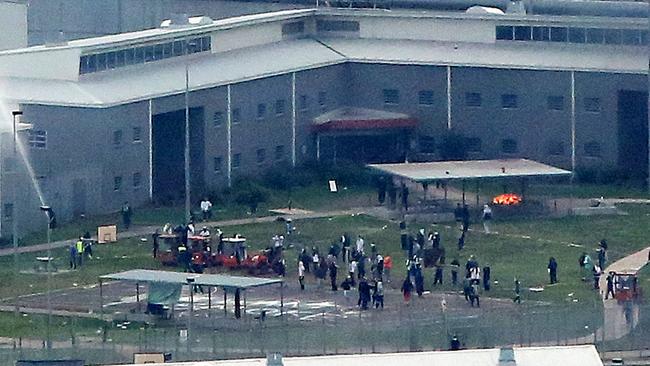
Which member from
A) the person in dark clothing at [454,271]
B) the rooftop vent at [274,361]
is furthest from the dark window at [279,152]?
the rooftop vent at [274,361]

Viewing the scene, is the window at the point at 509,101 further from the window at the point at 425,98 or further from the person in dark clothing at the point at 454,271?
the person in dark clothing at the point at 454,271

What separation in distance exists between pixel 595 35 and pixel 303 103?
37.5ft

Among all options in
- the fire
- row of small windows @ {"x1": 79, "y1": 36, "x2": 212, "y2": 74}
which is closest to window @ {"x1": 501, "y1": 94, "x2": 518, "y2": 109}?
the fire

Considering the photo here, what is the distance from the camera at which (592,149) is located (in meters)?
113

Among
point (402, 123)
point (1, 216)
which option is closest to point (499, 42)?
point (402, 123)

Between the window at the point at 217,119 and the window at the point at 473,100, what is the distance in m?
10.5

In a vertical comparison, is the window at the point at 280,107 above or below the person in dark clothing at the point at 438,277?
above

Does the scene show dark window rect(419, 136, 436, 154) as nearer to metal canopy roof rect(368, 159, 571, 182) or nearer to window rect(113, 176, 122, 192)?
metal canopy roof rect(368, 159, 571, 182)

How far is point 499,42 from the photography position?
11706 centimetres

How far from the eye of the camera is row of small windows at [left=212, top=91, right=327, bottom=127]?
110 meters

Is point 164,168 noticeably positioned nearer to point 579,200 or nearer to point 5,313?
point 579,200

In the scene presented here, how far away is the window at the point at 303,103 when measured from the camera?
376 feet

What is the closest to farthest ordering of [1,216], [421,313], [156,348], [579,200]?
[156,348], [421,313], [1,216], [579,200]

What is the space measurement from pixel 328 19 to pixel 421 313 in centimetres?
3945
